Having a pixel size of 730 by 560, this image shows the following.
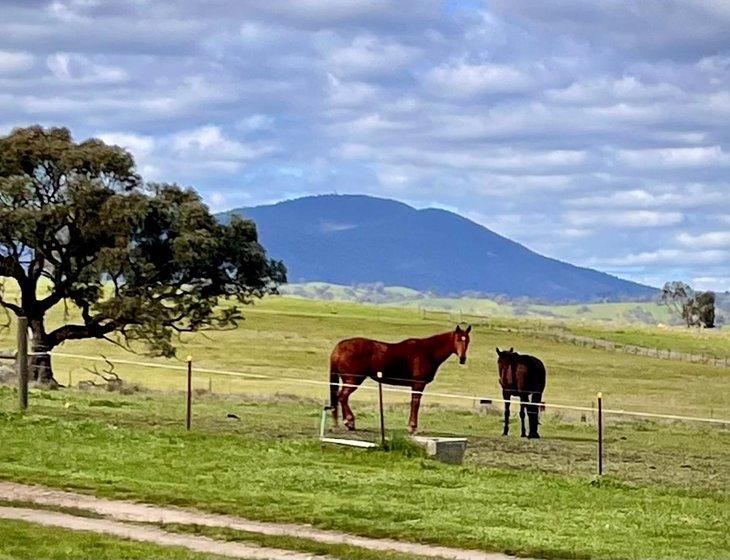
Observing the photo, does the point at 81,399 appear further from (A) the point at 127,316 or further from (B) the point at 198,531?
(B) the point at 198,531

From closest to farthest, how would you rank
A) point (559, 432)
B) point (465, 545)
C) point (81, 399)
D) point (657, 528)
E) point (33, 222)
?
1. point (465, 545)
2. point (657, 528)
3. point (81, 399)
4. point (559, 432)
5. point (33, 222)

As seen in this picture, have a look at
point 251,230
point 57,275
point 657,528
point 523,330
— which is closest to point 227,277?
point 251,230

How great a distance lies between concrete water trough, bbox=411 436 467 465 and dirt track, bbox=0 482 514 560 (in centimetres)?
618

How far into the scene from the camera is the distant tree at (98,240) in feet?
131

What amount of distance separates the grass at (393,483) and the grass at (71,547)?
222 cm

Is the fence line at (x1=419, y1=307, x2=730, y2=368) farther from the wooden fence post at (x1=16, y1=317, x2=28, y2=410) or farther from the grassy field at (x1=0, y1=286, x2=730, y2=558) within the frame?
the wooden fence post at (x1=16, y1=317, x2=28, y2=410)

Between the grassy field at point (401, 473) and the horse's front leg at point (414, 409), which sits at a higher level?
the horse's front leg at point (414, 409)

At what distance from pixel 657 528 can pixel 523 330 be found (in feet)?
314

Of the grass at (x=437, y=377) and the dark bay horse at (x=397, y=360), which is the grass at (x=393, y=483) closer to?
the dark bay horse at (x=397, y=360)

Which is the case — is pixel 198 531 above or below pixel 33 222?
below

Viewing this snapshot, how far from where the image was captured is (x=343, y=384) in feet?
88.8

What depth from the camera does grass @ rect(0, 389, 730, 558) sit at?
532 inches

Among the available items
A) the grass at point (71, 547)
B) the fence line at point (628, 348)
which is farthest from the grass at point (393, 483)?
the fence line at point (628, 348)

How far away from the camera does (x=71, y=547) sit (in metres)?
11.3
